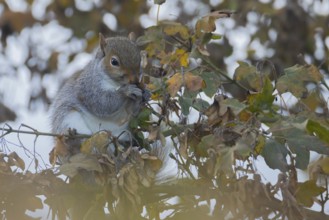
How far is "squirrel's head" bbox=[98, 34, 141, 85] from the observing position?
3.01 m

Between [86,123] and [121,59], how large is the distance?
0.25m

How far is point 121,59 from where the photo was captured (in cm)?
308

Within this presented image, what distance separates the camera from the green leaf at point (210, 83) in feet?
7.13

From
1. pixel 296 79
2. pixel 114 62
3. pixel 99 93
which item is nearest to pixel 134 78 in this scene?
pixel 114 62

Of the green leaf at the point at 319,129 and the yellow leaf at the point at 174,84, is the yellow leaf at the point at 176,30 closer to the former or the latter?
the yellow leaf at the point at 174,84

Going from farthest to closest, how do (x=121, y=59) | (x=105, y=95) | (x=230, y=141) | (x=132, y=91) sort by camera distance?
(x=105, y=95)
(x=121, y=59)
(x=132, y=91)
(x=230, y=141)

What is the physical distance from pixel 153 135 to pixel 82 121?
1052 mm

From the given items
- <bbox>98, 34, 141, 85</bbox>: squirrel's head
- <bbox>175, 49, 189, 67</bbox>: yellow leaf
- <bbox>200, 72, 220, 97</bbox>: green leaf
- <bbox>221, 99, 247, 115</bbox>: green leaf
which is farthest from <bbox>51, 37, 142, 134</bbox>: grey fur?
<bbox>221, 99, 247, 115</bbox>: green leaf

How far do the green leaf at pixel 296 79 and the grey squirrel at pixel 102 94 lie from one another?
2.90 feet

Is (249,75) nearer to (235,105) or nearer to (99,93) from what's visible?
(235,105)

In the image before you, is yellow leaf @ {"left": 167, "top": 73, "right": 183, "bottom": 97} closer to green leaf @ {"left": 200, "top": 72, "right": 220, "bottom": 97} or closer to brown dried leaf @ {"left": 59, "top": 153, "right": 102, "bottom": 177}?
green leaf @ {"left": 200, "top": 72, "right": 220, "bottom": 97}

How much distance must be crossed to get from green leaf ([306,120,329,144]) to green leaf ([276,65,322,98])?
0.16 m

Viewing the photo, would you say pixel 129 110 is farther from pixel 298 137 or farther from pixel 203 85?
pixel 298 137

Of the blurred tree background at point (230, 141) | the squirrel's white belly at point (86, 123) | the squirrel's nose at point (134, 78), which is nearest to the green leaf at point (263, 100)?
the blurred tree background at point (230, 141)
